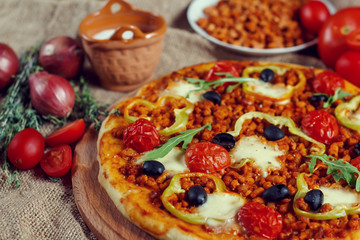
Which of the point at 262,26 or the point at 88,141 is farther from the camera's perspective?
the point at 262,26

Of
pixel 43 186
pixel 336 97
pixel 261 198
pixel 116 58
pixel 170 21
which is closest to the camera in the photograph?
pixel 261 198

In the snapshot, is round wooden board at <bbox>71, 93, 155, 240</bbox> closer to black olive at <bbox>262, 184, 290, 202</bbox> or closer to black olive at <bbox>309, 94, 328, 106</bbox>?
black olive at <bbox>262, 184, 290, 202</bbox>

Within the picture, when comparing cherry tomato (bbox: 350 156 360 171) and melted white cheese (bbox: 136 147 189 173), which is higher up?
cherry tomato (bbox: 350 156 360 171)

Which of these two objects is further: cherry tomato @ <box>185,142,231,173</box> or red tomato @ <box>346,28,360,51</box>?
red tomato @ <box>346,28,360,51</box>

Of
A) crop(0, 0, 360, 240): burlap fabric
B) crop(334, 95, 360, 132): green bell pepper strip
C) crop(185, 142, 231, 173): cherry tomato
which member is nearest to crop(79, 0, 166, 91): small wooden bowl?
crop(0, 0, 360, 240): burlap fabric

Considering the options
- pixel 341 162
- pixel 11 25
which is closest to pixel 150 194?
pixel 341 162

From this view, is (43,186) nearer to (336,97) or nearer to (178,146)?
(178,146)
